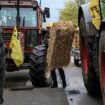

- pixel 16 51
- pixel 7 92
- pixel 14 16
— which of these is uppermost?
pixel 14 16

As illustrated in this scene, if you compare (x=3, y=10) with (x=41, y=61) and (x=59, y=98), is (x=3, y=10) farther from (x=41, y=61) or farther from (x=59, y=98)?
(x=59, y=98)

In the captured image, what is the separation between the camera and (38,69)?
37.6ft

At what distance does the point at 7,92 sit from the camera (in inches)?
408

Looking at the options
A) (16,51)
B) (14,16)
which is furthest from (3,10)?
(16,51)

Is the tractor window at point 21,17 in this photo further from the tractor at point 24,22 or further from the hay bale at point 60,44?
the hay bale at point 60,44

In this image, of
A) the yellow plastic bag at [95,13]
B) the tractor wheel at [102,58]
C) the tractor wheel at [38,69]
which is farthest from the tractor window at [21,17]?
the tractor wheel at [102,58]

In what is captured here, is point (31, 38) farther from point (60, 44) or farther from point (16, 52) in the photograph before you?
point (60, 44)

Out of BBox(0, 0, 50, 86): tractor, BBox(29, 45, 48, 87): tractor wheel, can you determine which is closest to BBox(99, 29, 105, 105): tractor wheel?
BBox(29, 45, 48, 87): tractor wheel

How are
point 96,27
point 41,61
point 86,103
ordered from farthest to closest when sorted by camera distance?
point 41,61 → point 86,103 → point 96,27

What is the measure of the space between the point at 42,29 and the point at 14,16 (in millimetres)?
999

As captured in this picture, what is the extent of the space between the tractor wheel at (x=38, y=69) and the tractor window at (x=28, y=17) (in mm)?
2075

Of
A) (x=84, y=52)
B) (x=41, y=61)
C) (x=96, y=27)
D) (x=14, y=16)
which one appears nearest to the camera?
(x=96, y=27)

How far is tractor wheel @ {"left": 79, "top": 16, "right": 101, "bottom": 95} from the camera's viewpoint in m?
8.21

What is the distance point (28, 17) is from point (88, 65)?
5474 mm
